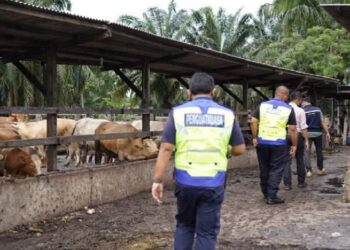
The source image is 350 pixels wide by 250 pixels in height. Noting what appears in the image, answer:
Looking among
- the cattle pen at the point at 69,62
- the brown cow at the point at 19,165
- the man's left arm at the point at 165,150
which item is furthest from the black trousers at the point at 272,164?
the man's left arm at the point at 165,150

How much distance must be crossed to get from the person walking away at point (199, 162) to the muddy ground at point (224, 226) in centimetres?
196

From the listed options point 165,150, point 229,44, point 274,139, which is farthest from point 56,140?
point 229,44

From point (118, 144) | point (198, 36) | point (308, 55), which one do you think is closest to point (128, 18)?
point (198, 36)

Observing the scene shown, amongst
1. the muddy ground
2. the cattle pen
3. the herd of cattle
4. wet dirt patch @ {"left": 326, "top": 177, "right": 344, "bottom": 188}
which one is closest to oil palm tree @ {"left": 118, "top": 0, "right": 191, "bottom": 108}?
the herd of cattle

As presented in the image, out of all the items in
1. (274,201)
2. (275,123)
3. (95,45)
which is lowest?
(274,201)

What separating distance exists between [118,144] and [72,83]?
73.8ft

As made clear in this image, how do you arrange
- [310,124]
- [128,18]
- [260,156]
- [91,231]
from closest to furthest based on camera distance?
[91,231] → [260,156] → [310,124] → [128,18]

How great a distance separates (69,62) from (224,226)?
590 cm

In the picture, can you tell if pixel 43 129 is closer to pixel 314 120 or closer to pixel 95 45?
pixel 95 45

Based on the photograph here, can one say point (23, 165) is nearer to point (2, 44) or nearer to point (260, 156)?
point (2, 44)

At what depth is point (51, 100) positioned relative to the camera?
946 centimetres

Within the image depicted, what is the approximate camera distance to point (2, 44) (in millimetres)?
9406

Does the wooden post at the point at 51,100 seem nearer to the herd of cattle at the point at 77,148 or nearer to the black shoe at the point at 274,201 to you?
the herd of cattle at the point at 77,148

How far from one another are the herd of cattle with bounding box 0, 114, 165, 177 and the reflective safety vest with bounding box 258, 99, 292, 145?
3.75 m
